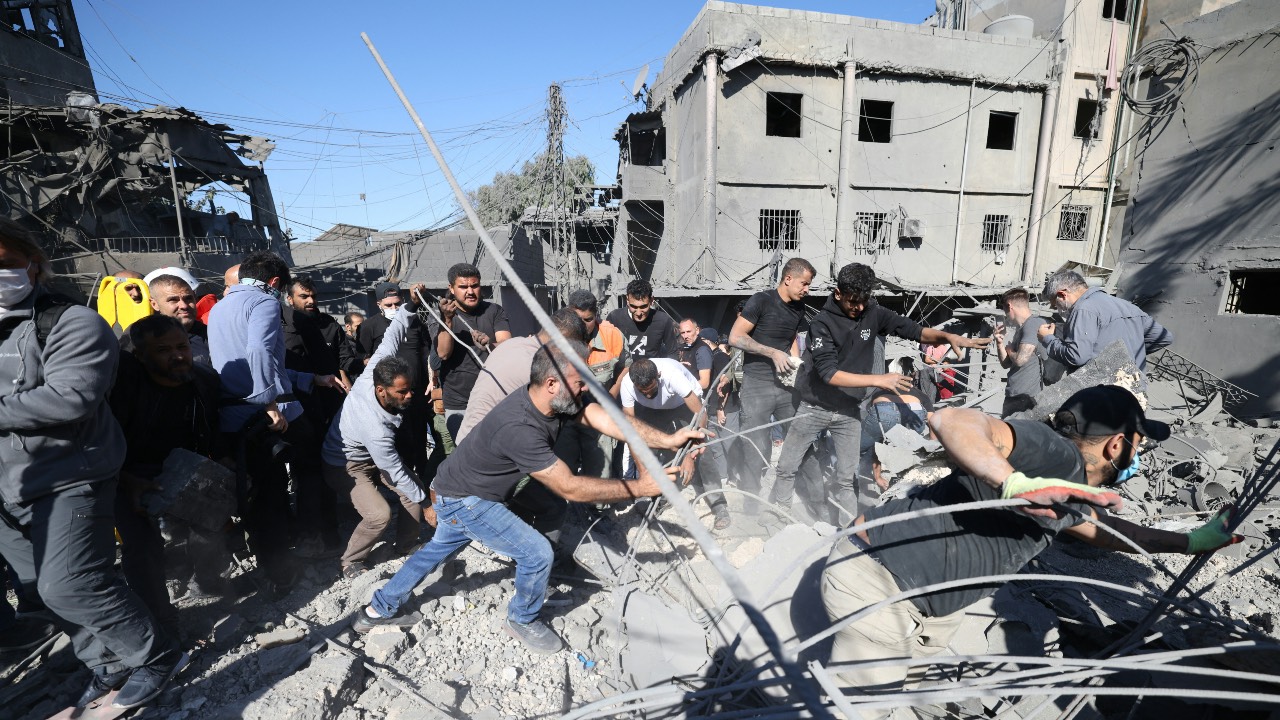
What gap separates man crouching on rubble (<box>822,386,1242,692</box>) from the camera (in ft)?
6.07

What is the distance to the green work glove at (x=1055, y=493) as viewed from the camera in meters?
1.51

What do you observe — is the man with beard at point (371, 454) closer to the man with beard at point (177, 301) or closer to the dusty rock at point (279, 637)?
the dusty rock at point (279, 637)

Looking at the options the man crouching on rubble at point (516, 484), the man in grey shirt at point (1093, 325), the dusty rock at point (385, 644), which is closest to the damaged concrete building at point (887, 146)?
the man in grey shirt at point (1093, 325)

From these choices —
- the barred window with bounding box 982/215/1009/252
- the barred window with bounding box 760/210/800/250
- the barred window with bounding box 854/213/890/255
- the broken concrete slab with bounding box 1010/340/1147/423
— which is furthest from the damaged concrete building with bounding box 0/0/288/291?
the barred window with bounding box 982/215/1009/252

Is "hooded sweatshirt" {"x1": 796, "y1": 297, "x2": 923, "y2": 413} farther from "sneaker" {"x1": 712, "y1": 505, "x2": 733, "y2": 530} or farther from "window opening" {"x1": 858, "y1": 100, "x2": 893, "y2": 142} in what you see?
"window opening" {"x1": 858, "y1": 100, "x2": 893, "y2": 142}

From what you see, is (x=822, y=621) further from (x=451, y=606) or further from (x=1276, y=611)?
(x=1276, y=611)

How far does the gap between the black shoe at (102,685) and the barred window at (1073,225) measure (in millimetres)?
19478

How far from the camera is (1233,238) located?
8.53m

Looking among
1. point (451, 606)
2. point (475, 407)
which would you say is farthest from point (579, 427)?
point (451, 606)

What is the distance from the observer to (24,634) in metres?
2.83

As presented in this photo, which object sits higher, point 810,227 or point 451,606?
point 810,227

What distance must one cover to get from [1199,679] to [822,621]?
1.68 metres

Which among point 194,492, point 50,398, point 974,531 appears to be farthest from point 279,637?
point 974,531

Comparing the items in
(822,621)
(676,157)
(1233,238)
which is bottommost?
(822,621)
